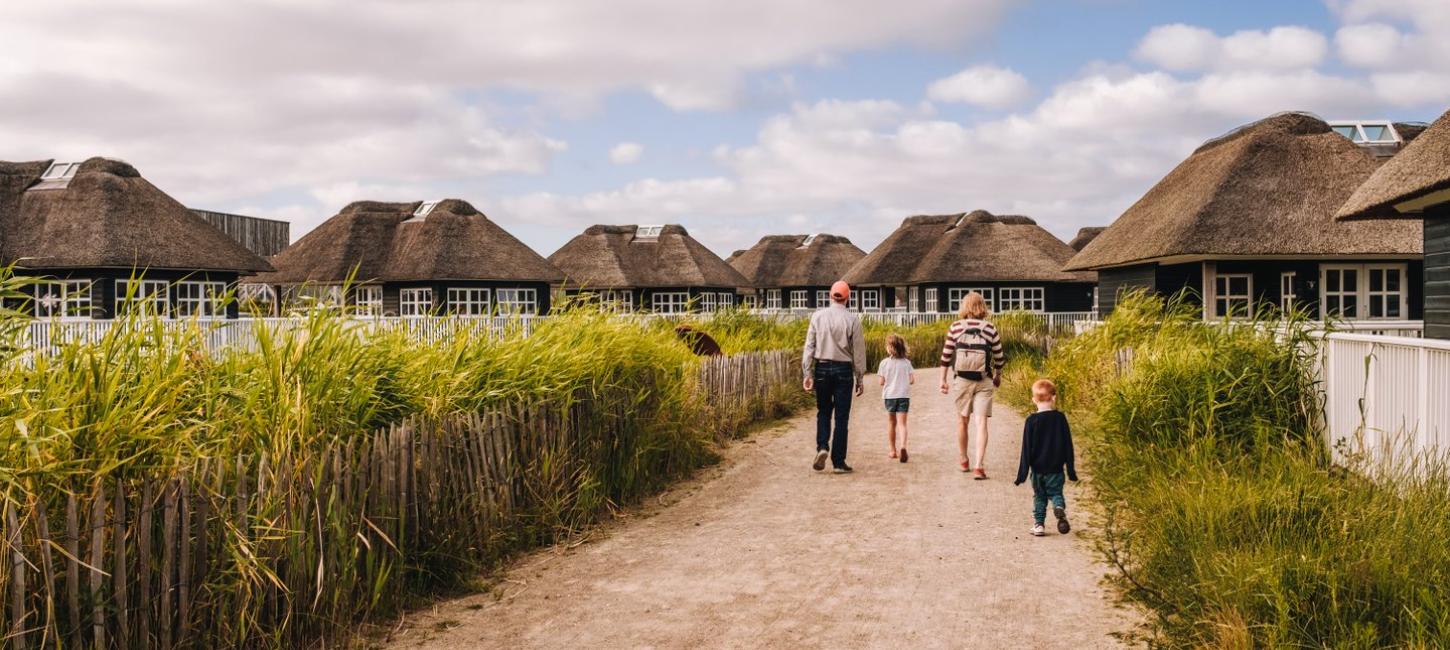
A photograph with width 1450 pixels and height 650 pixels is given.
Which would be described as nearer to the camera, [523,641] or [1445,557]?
[1445,557]

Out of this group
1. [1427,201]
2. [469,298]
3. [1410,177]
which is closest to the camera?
[1410,177]

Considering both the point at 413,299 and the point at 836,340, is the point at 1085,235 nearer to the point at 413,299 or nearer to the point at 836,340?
the point at 413,299

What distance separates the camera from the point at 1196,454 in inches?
275

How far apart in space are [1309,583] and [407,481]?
4516mm

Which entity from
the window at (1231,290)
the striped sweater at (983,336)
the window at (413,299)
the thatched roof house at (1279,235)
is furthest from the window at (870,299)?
the striped sweater at (983,336)

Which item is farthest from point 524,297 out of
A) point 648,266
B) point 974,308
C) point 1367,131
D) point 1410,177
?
point 1410,177

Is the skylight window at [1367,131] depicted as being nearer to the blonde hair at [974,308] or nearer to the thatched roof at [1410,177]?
the thatched roof at [1410,177]

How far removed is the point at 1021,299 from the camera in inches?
1428

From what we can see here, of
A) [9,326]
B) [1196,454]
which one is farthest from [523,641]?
[1196,454]

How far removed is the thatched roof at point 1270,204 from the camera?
18875mm

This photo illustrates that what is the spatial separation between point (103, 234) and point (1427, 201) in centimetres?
2754

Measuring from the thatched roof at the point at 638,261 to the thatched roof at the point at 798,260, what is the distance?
21.7 ft

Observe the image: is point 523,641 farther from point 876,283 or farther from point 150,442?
point 876,283

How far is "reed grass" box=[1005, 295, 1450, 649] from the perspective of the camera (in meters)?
4.05
